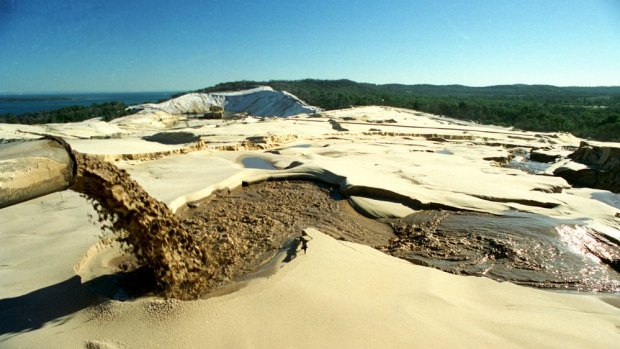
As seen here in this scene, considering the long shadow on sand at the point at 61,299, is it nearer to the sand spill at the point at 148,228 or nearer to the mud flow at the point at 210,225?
the mud flow at the point at 210,225

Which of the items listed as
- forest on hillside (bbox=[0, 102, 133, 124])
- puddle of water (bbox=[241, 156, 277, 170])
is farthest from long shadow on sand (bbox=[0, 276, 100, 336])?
forest on hillside (bbox=[0, 102, 133, 124])

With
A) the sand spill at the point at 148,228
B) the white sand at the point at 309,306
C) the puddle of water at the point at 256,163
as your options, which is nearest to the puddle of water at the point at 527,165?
the white sand at the point at 309,306

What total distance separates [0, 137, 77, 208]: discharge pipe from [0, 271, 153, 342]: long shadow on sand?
3.22 ft

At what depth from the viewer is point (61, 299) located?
294 cm

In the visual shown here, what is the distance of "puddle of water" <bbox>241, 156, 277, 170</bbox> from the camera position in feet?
29.8

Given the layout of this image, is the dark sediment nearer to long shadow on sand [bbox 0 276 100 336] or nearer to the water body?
long shadow on sand [bbox 0 276 100 336]

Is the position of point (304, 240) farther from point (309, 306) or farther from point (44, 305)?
point (44, 305)

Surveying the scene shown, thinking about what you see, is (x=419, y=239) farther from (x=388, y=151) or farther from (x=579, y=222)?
(x=388, y=151)

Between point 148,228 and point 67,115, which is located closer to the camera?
point 148,228

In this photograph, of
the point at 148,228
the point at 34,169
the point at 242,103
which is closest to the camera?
the point at 34,169

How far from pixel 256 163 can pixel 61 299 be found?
6.73 metres

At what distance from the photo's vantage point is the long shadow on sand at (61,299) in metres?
2.68

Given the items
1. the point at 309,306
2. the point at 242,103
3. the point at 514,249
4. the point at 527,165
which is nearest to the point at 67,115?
the point at 242,103

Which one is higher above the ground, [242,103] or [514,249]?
[242,103]
